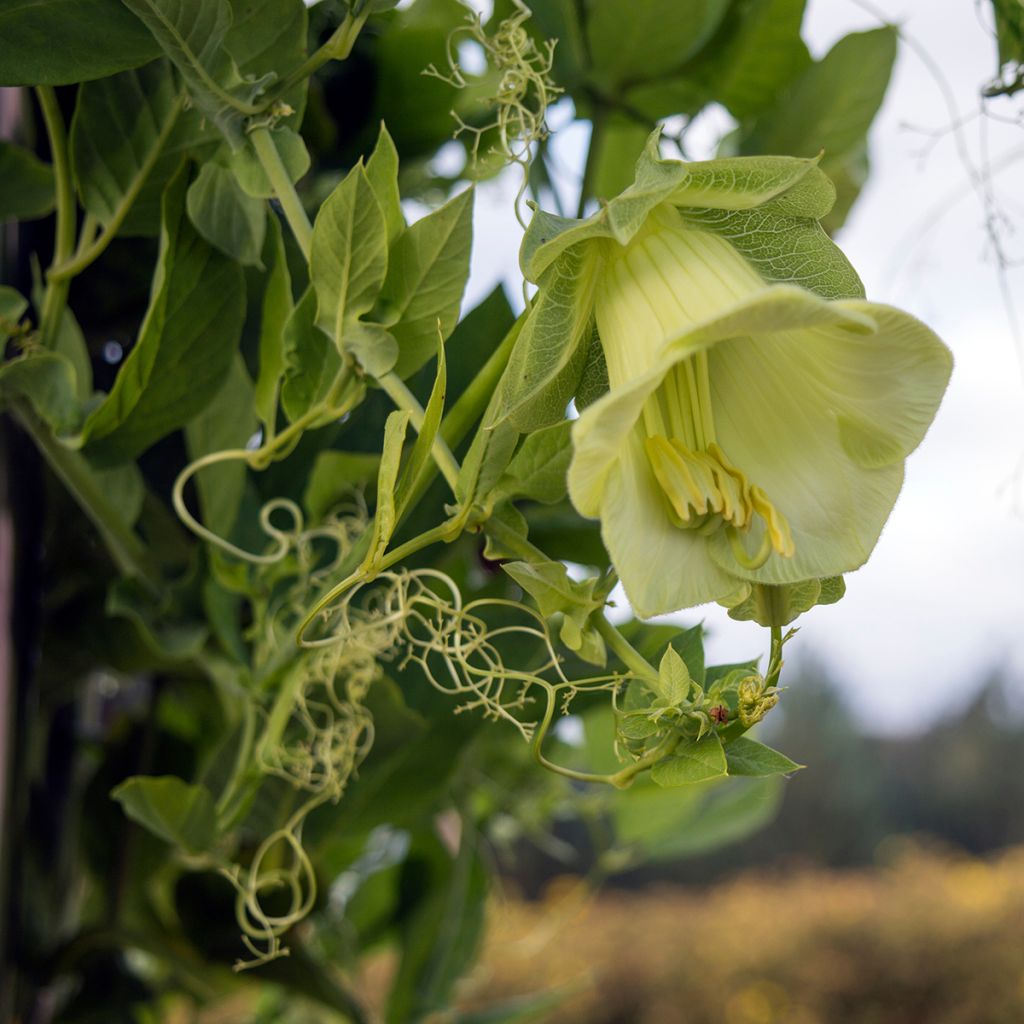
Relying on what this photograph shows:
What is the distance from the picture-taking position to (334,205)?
14 cm

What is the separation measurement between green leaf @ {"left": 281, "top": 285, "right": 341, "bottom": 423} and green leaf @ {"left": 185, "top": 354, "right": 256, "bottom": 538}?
0.20ft

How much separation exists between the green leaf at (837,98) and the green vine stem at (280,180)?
0.51ft

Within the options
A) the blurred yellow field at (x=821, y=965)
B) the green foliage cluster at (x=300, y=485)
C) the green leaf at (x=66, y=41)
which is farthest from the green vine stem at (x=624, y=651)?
the blurred yellow field at (x=821, y=965)

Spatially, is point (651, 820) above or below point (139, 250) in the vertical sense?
below

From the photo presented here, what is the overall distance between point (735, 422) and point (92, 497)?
13 centimetres

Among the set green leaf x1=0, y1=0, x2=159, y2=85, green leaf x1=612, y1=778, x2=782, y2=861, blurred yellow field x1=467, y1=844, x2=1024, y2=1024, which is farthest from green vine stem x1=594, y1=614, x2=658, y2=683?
blurred yellow field x1=467, y1=844, x2=1024, y2=1024

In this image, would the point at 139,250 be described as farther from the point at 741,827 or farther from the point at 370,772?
the point at 741,827

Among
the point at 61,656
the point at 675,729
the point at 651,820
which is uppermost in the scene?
the point at 675,729

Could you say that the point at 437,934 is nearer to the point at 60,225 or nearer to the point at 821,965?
the point at 60,225

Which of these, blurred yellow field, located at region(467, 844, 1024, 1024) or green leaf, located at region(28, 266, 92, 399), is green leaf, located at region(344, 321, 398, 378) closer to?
green leaf, located at region(28, 266, 92, 399)

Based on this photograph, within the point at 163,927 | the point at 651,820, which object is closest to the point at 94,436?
the point at 163,927

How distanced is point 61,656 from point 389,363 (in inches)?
6.9

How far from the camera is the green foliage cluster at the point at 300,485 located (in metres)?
0.15

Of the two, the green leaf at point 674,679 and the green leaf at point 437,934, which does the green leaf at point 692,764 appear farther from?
the green leaf at point 437,934
